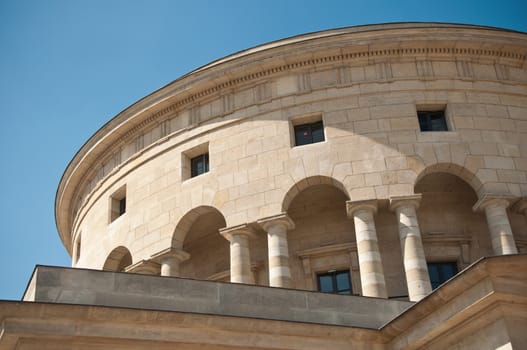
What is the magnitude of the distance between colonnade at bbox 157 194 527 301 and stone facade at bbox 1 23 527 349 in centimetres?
5

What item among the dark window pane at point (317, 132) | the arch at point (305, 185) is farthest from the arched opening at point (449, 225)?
the dark window pane at point (317, 132)

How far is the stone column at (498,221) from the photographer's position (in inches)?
1012

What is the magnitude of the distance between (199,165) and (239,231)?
4465mm

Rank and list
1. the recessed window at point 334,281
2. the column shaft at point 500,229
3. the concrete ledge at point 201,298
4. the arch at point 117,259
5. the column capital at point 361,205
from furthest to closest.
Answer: the arch at point 117,259 < the recessed window at point 334,281 < the column capital at point 361,205 < the column shaft at point 500,229 < the concrete ledge at point 201,298

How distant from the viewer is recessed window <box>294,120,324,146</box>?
95.6 ft

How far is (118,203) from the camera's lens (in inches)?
1332

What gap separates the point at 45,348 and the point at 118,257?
53.4 ft

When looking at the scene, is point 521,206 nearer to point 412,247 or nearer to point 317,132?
point 412,247

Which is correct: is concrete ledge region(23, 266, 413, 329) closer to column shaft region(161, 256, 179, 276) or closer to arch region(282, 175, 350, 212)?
arch region(282, 175, 350, 212)

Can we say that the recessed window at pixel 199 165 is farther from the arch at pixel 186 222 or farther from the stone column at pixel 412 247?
the stone column at pixel 412 247

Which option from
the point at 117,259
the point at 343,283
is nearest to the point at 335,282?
the point at 343,283

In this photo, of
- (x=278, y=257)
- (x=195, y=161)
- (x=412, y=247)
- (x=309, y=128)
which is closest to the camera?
(x=412, y=247)

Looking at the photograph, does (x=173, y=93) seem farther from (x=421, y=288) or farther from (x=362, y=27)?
(x=421, y=288)

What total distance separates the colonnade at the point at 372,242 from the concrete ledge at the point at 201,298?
20.3 ft
